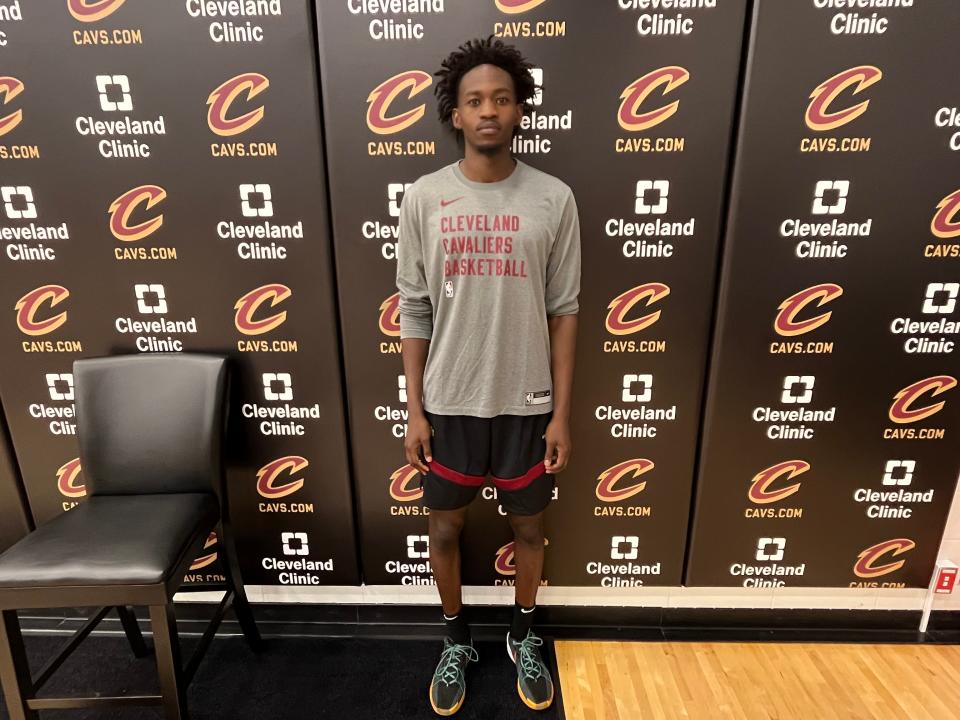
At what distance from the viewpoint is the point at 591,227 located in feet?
5.66

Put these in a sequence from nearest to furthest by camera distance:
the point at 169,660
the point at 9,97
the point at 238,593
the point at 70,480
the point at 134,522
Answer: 1. the point at 169,660
2. the point at 134,522
3. the point at 9,97
4. the point at 238,593
5. the point at 70,480

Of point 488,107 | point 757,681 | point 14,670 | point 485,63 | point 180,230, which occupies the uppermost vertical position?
point 485,63

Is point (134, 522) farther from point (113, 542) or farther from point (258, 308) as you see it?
point (258, 308)

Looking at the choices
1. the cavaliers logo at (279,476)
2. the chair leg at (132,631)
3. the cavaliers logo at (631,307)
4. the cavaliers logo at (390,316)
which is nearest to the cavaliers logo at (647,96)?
the cavaliers logo at (631,307)

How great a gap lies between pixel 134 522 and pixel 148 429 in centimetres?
31

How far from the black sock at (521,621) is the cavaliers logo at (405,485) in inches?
20.8

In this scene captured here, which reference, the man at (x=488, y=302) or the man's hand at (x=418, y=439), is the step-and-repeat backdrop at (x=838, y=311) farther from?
the man's hand at (x=418, y=439)

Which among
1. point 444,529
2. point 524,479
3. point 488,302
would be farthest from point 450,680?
point 488,302

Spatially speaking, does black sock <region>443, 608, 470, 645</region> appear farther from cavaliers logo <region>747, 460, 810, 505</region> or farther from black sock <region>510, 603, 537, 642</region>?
cavaliers logo <region>747, 460, 810, 505</region>

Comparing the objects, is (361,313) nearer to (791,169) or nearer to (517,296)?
(517,296)

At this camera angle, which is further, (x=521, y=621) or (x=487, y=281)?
(x=521, y=621)

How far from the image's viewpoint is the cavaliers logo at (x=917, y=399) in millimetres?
1854

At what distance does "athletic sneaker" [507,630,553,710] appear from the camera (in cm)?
176

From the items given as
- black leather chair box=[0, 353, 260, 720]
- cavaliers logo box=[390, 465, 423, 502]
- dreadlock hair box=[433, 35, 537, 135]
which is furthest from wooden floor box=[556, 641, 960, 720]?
dreadlock hair box=[433, 35, 537, 135]
